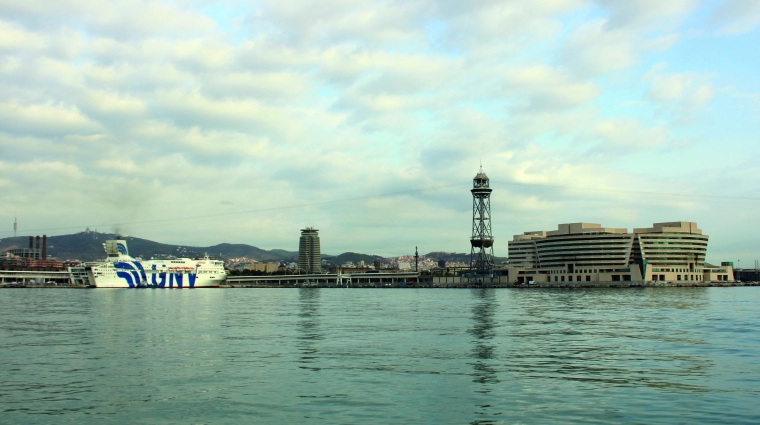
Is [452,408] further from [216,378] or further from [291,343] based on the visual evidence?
[291,343]

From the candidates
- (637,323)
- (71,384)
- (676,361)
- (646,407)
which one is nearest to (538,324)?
(637,323)

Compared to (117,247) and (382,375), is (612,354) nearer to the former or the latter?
(382,375)

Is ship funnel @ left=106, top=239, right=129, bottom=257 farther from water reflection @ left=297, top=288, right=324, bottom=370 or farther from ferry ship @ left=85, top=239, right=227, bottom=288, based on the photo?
water reflection @ left=297, top=288, right=324, bottom=370

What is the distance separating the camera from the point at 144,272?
179 m

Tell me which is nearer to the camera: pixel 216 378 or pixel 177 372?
pixel 216 378

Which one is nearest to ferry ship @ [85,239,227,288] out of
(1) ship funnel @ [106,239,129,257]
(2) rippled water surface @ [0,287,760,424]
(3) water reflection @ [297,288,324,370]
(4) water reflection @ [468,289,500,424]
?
(1) ship funnel @ [106,239,129,257]

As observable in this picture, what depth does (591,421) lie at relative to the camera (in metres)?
16.5

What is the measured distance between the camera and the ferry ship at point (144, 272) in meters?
175

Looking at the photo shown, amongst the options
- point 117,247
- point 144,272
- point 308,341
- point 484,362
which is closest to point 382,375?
point 484,362

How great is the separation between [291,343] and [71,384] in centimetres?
1323

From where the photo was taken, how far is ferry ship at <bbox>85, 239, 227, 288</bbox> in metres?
175

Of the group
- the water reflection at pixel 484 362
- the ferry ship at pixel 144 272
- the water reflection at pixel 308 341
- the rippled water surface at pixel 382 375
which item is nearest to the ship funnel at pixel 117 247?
the ferry ship at pixel 144 272

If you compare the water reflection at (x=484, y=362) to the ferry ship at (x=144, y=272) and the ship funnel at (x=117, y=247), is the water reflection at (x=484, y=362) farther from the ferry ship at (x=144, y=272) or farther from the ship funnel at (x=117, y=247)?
the ship funnel at (x=117, y=247)

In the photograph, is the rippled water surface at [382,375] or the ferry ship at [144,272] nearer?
the rippled water surface at [382,375]
